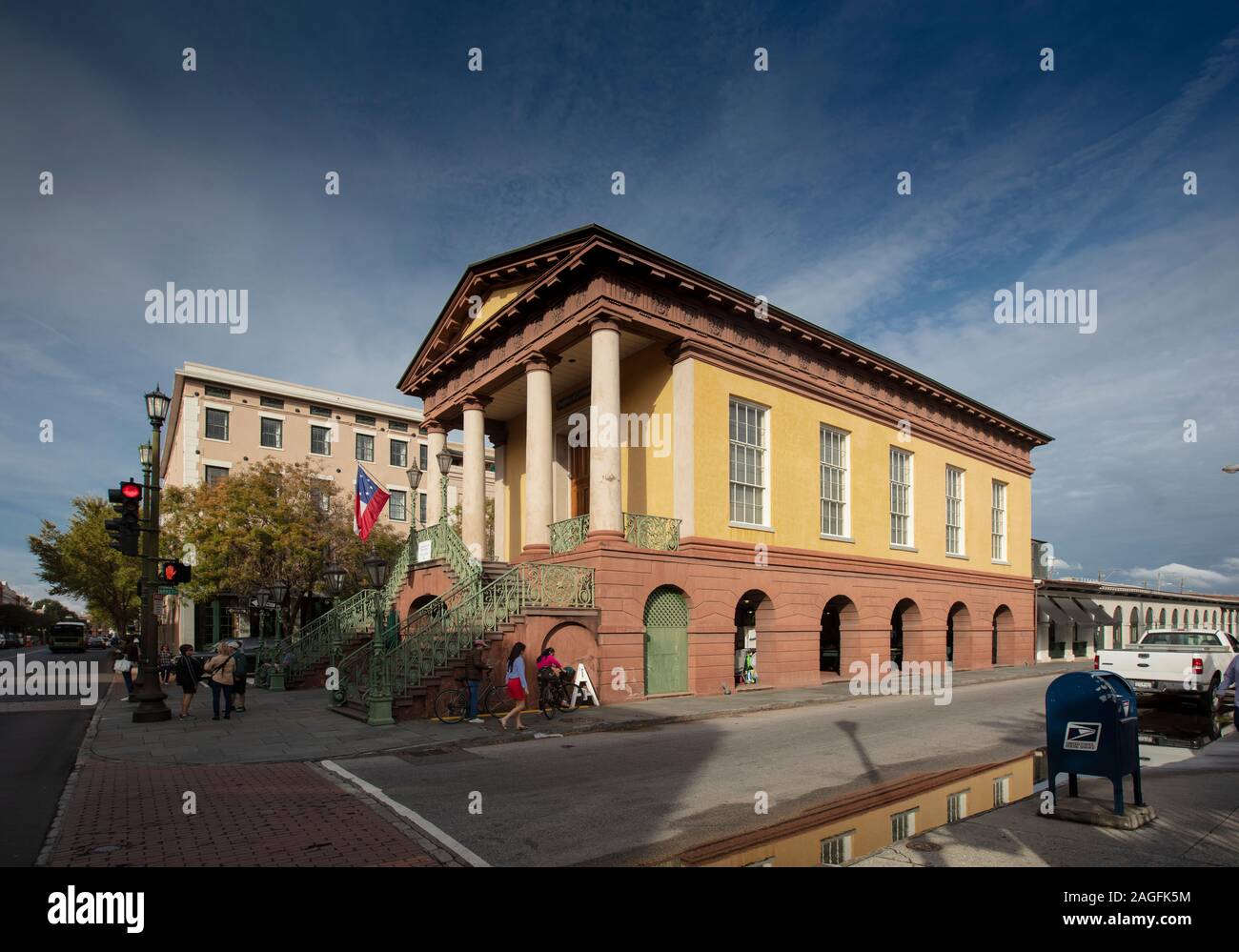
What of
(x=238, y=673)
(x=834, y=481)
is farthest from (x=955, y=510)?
(x=238, y=673)

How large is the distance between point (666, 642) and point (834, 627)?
40.1 ft

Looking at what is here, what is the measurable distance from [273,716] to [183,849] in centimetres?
1046

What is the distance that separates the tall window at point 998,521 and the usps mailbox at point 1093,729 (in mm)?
28564

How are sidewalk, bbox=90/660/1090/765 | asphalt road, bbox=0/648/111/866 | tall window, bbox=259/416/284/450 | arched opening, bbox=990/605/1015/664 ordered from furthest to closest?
tall window, bbox=259/416/284/450 → arched opening, bbox=990/605/1015/664 → sidewalk, bbox=90/660/1090/765 → asphalt road, bbox=0/648/111/866

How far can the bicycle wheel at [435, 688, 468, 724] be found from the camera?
15.1m

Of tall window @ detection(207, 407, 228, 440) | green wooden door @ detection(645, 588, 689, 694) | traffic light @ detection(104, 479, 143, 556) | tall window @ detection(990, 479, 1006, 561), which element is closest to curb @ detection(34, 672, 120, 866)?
traffic light @ detection(104, 479, 143, 556)

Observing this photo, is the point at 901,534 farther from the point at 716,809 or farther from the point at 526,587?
the point at 716,809

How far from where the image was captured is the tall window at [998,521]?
33737 mm

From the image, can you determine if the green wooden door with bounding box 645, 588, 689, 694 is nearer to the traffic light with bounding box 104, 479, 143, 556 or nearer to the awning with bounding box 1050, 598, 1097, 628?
the traffic light with bounding box 104, 479, 143, 556

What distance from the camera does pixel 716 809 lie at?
8.23 m

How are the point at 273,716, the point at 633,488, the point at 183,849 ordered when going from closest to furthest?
1. the point at 183,849
2. the point at 273,716
3. the point at 633,488

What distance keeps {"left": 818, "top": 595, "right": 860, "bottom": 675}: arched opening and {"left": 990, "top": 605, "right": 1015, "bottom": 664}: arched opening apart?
9858 mm

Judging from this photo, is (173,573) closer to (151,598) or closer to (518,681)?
(151,598)
